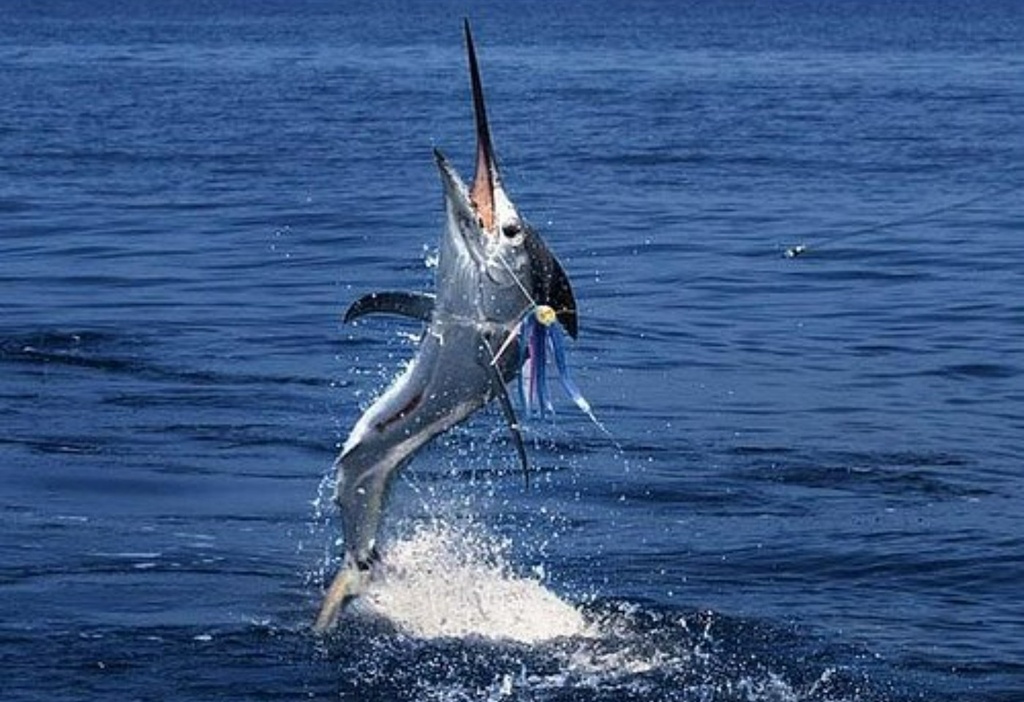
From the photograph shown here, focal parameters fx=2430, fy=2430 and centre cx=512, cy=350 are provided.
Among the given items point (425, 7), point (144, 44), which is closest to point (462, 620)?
point (144, 44)

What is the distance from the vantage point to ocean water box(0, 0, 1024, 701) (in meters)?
12.4

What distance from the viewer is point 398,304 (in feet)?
34.8

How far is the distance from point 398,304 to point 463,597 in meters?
3.09

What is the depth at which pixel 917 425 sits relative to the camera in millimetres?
18359

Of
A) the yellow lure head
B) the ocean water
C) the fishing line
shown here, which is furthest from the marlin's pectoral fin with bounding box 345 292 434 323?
the fishing line

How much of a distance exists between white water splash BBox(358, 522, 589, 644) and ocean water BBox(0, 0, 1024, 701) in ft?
0.12

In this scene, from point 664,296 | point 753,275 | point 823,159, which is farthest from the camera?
point 823,159

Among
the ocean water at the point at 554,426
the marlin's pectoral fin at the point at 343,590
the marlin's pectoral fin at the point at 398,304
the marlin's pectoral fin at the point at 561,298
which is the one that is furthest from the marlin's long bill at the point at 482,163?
the ocean water at the point at 554,426

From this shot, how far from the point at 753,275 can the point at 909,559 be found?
11.9m

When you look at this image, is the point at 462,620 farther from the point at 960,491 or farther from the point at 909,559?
the point at 960,491

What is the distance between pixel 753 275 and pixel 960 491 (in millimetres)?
10114

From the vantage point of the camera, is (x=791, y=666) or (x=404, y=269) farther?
(x=404, y=269)

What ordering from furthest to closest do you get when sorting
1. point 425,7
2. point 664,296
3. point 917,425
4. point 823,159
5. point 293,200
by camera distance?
point 425,7, point 823,159, point 293,200, point 664,296, point 917,425

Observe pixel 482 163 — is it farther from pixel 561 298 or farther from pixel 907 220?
pixel 907 220
